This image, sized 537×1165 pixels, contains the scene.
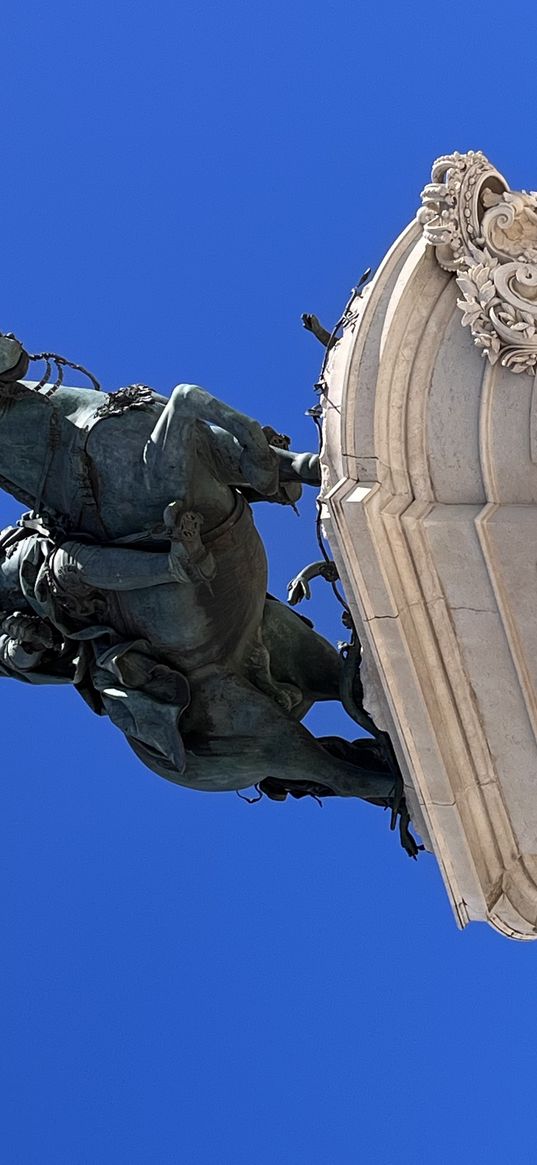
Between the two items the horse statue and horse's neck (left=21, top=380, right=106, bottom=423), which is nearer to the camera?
the horse statue

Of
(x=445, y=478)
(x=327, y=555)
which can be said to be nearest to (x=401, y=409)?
(x=445, y=478)

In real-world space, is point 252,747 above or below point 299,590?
below

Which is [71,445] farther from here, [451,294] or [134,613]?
[451,294]

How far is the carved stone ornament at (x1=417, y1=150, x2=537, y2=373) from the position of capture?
7.34m

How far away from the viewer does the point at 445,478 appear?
24.9ft

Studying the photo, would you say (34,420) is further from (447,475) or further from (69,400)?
(447,475)

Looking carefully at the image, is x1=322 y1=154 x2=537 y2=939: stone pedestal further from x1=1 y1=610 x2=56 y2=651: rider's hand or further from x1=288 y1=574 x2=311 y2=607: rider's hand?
x1=1 y1=610 x2=56 y2=651: rider's hand

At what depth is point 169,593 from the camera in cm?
841

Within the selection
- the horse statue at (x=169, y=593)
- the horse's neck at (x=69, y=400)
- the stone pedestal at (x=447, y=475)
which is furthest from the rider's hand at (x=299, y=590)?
the horse's neck at (x=69, y=400)

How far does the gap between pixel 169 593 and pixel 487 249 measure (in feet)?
7.50

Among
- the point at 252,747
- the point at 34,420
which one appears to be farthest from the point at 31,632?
the point at 252,747

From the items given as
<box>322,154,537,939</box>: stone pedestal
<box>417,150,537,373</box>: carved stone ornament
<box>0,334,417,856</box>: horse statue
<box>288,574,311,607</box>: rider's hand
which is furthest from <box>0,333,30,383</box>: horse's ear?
<box>417,150,537,373</box>: carved stone ornament

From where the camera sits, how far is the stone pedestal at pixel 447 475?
741cm

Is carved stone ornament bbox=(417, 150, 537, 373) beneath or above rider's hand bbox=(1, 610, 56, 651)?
above
